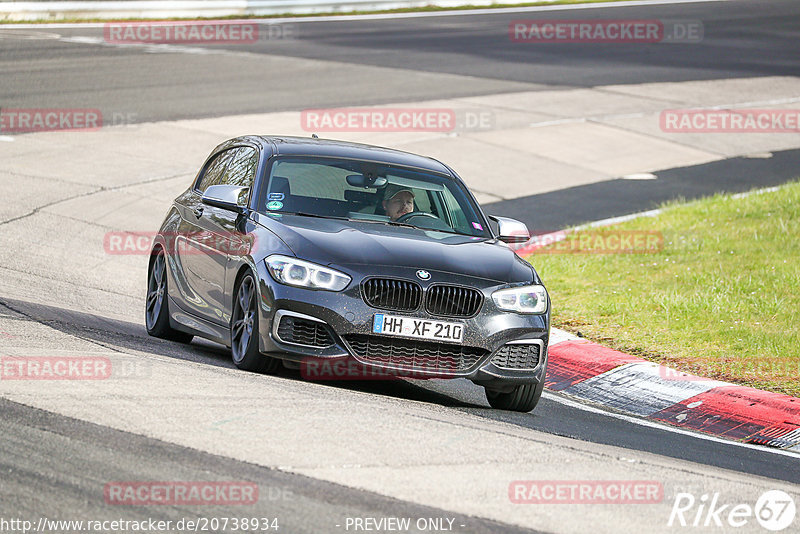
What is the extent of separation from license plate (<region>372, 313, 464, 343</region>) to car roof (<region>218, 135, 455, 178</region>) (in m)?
1.89

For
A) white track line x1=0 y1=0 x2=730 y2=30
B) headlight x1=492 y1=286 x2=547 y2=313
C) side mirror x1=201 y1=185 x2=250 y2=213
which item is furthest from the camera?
white track line x1=0 y1=0 x2=730 y2=30

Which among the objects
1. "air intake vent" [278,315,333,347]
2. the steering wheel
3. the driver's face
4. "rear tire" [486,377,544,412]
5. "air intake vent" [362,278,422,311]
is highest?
the driver's face

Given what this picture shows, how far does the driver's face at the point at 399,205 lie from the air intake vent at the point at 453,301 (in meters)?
1.17

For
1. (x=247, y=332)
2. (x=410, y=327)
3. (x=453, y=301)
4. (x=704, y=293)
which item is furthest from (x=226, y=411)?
(x=704, y=293)

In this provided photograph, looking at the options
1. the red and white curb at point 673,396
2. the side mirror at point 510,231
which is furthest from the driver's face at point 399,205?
the red and white curb at point 673,396

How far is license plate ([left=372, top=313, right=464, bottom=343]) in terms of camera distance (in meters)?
8.02

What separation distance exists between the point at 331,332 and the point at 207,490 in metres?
2.58

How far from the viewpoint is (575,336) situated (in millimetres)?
11398

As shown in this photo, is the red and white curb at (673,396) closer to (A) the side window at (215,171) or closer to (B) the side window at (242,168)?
(B) the side window at (242,168)

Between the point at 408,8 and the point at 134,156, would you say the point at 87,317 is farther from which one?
the point at 408,8

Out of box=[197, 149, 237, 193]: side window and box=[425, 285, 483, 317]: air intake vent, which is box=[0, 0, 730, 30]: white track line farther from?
box=[425, 285, 483, 317]: air intake vent

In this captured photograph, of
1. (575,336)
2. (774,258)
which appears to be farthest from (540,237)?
(575,336)

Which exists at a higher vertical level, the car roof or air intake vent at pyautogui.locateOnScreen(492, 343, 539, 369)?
the car roof

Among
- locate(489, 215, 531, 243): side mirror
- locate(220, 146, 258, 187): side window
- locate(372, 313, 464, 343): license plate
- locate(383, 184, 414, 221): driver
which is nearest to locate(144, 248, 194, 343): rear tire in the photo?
locate(220, 146, 258, 187): side window
